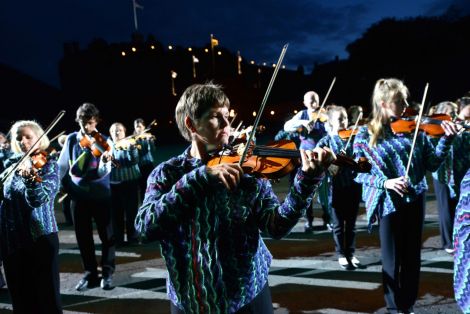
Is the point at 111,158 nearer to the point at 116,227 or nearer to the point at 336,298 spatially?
the point at 116,227

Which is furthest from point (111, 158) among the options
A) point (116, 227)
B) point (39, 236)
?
point (116, 227)

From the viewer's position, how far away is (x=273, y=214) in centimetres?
183

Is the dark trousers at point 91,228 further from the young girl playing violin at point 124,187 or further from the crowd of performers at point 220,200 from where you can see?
the young girl playing violin at point 124,187

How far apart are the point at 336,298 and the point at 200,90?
3218mm

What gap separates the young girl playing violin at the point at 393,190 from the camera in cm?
338

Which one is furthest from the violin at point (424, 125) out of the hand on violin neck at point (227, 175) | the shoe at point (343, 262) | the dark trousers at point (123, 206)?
the dark trousers at point (123, 206)

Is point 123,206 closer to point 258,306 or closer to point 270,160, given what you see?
point 270,160

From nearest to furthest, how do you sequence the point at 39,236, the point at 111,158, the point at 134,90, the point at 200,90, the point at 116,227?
the point at 200,90 < the point at 39,236 < the point at 111,158 < the point at 116,227 < the point at 134,90

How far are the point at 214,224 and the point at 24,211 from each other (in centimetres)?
244

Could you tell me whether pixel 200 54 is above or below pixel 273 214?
above

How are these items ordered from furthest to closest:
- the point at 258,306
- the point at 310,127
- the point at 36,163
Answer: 1. the point at 310,127
2. the point at 36,163
3. the point at 258,306

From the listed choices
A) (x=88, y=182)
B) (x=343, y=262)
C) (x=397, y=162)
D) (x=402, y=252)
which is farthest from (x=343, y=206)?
(x=88, y=182)

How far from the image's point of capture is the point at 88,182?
4875 mm

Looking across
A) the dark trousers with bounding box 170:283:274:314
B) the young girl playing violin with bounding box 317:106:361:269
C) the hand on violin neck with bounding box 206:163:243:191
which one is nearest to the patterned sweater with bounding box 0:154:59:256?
the dark trousers with bounding box 170:283:274:314
